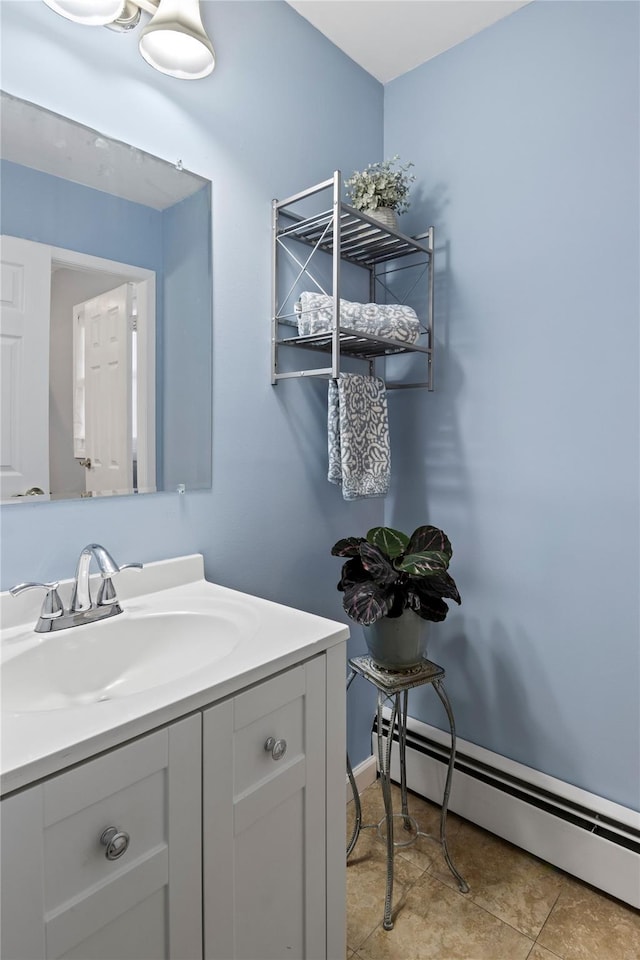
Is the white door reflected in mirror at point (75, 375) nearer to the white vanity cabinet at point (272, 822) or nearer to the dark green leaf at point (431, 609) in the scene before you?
the white vanity cabinet at point (272, 822)

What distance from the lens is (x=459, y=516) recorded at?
5.74 feet

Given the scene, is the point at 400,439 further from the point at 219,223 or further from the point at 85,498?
the point at 85,498

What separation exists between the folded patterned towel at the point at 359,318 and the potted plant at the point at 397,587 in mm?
550

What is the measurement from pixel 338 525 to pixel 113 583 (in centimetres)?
79

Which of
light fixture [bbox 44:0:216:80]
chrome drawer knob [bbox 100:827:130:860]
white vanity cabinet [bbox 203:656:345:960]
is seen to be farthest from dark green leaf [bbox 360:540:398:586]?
light fixture [bbox 44:0:216:80]

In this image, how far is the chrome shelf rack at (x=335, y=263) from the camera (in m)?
1.40

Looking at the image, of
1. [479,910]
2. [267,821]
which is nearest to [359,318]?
[267,821]

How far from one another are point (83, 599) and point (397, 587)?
0.75 metres

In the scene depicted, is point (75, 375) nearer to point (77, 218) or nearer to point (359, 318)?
point (77, 218)

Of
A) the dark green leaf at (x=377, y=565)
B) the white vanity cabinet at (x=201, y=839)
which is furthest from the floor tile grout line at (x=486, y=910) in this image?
the dark green leaf at (x=377, y=565)

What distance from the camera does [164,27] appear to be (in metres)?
1.11

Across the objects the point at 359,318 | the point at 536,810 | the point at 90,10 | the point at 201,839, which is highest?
the point at 90,10

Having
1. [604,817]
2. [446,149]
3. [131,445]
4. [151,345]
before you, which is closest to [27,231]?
[151,345]

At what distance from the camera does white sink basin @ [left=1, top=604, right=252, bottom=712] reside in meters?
0.91
